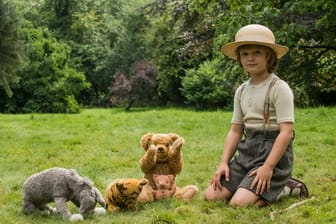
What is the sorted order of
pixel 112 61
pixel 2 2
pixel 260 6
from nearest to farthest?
pixel 260 6
pixel 2 2
pixel 112 61

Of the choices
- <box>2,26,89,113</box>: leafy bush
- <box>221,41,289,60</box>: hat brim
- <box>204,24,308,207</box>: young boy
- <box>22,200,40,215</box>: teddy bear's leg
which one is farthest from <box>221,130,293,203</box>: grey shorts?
<box>2,26,89,113</box>: leafy bush

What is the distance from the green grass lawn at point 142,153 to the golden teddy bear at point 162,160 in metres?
0.13

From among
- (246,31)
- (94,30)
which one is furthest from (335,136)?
(94,30)

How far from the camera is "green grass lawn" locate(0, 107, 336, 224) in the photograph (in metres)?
3.77

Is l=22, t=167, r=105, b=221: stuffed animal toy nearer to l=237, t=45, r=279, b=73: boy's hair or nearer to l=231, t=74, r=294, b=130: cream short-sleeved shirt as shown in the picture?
l=231, t=74, r=294, b=130: cream short-sleeved shirt

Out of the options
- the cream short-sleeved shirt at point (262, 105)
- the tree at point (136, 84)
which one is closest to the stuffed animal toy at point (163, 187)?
the cream short-sleeved shirt at point (262, 105)

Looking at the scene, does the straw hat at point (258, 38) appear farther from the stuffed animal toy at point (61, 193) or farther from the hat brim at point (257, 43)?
the stuffed animal toy at point (61, 193)

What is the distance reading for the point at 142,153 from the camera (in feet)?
23.1

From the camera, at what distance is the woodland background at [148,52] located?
7091 millimetres

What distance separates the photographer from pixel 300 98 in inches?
604

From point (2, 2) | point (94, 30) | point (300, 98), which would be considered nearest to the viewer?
point (2, 2)

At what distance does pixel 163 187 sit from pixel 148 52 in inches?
693

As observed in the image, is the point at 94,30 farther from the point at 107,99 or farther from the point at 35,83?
the point at 35,83

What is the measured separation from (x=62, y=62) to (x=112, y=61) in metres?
3.05
